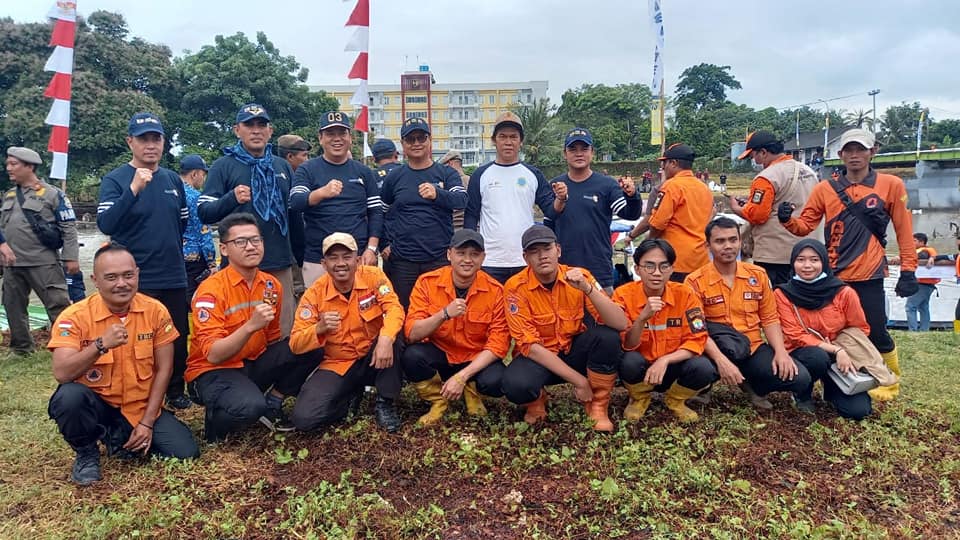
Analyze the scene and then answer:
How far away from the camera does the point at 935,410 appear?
424 cm

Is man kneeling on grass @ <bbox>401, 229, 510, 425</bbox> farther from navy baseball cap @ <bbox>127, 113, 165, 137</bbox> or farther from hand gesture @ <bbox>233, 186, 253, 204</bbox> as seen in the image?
navy baseball cap @ <bbox>127, 113, 165, 137</bbox>

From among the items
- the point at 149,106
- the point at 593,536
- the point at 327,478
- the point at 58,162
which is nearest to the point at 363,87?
the point at 58,162

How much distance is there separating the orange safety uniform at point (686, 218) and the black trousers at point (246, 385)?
300 centimetres

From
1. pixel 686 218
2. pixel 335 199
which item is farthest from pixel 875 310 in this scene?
pixel 335 199

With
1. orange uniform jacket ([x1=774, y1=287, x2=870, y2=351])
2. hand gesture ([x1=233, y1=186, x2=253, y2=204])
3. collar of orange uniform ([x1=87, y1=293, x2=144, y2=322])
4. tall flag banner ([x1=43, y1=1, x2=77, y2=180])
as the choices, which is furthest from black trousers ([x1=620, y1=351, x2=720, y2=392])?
tall flag banner ([x1=43, y1=1, x2=77, y2=180])

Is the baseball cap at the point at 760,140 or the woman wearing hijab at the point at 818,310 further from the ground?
the baseball cap at the point at 760,140

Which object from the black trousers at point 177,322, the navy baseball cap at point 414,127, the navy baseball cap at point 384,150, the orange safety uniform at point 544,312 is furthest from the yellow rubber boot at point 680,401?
the navy baseball cap at point 384,150

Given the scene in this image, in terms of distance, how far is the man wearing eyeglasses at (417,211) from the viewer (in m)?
4.69

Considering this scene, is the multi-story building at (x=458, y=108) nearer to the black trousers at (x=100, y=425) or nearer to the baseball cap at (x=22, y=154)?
the baseball cap at (x=22, y=154)

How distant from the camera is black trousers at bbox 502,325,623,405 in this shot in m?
3.85

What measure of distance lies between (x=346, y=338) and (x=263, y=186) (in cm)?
149

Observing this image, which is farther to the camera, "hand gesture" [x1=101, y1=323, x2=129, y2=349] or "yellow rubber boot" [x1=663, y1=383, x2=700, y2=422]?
"yellow rubber boot" [x1=663, y1=383, x2=700, y2=422]

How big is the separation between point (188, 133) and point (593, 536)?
33.2 meters

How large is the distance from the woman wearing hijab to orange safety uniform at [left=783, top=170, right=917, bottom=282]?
1.13 feet
